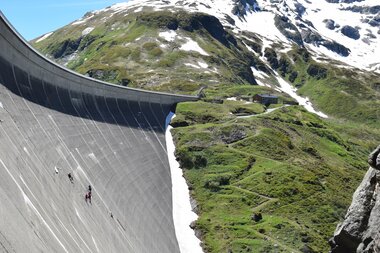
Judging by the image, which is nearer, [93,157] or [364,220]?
[364,220]

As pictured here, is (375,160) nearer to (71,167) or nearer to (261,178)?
(71,167)

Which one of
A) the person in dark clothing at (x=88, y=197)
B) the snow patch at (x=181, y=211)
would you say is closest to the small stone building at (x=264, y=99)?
the snow patch at (x=181, y=211)

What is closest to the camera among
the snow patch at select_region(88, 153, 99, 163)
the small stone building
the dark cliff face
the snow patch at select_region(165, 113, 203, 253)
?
the dark cliff face

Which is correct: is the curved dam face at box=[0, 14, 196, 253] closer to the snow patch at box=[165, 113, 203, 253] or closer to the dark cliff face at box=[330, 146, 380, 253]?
the snow patch at box=[165, 113, 203, 253]

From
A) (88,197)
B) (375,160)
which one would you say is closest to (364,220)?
(375,160)

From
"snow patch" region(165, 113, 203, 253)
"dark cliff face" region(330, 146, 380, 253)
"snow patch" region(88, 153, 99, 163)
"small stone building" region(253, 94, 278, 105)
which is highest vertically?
"dark cliff face" region(330, 146, 380, 253)

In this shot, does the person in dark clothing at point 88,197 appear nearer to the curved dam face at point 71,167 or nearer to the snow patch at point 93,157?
the curved dam face at point 71,167

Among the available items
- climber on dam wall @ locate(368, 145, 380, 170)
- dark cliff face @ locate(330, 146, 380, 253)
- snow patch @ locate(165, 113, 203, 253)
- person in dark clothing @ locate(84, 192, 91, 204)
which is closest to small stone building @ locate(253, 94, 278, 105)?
snow patch @ locate(165, 113, 203, 253)
